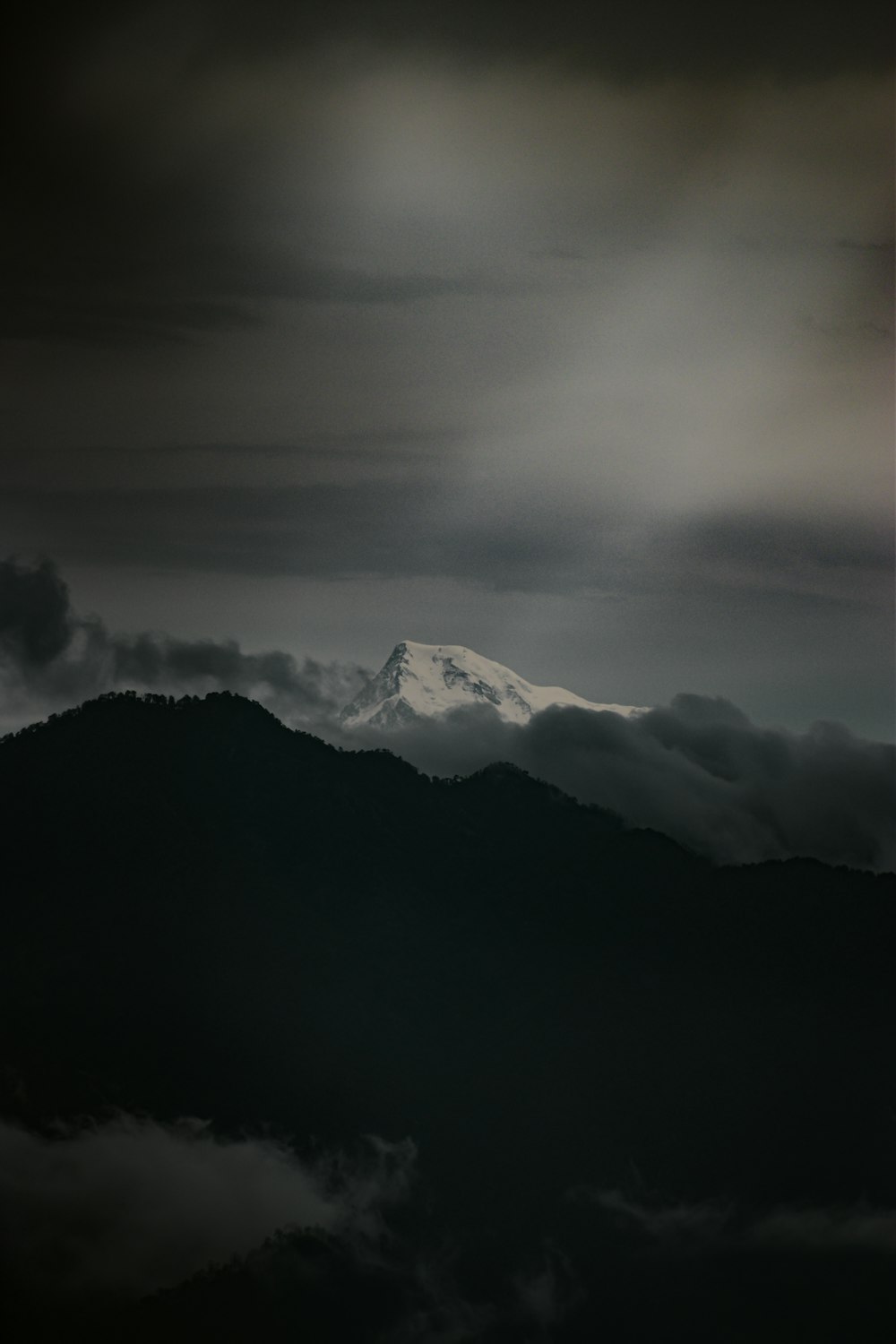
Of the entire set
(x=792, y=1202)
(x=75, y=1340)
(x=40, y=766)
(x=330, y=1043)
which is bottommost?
(x=75, y=1340)

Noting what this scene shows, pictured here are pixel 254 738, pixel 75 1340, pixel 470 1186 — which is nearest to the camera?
pixel 75 1340

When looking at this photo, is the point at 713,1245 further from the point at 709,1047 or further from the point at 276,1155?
the point at 276,1155

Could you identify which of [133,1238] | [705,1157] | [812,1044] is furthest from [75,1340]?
[812,1044]

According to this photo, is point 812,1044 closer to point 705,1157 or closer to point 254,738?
point 705,1157

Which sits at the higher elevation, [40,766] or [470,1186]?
[40,766]

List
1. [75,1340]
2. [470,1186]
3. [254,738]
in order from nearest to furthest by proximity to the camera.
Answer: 1. [75,1340]
2. [470,1186]
3. [254,738]

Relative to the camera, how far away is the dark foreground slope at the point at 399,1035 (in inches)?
6767

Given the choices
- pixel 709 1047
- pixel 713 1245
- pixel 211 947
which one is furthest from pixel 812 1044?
pixel 211 947

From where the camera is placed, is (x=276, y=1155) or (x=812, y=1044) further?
(x=812, y=1044)

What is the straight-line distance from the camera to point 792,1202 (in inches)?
7215

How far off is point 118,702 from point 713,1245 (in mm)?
91076

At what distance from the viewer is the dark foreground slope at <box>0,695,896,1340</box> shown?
564 ft

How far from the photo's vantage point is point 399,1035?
183625mm

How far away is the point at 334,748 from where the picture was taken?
19925cm
